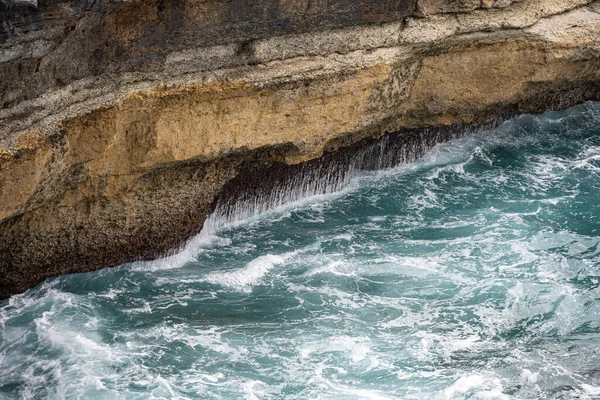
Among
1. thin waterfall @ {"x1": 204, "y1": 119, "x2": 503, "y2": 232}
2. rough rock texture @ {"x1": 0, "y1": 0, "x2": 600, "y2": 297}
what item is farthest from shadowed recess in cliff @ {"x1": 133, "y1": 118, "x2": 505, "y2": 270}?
rough rock texture @ {"x1": 0, "y1": 0, "x2": 600, "y2": 297}

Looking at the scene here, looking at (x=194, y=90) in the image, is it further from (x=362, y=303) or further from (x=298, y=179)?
(x=362, y=303)

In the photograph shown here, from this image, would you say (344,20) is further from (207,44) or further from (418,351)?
(418,351)

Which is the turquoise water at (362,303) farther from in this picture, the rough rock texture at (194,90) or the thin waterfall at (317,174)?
the rough rock texture at (194,90)

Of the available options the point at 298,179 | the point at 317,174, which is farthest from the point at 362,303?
the point at 317,174

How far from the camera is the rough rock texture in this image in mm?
12414

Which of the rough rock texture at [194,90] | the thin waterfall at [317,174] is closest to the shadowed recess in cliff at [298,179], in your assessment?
the thin waterfall at [317,174]

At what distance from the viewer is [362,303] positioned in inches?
529

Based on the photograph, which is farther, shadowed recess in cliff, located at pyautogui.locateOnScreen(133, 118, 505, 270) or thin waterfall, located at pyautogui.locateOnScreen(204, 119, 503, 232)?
thin waterfall, located at pyautogui.locateOnScreen(204, 119, 503, 232)

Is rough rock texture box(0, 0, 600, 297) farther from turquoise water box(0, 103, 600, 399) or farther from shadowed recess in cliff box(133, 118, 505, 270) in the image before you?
turquoise water box(0, 103, 600, 399)

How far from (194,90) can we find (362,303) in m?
3.71

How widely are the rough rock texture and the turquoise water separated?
83cm

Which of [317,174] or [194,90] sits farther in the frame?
[317,174]

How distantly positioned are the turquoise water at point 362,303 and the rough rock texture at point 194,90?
2.72 ft

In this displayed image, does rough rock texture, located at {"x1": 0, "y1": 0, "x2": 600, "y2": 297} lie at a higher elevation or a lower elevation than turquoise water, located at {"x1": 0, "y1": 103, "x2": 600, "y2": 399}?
higher
